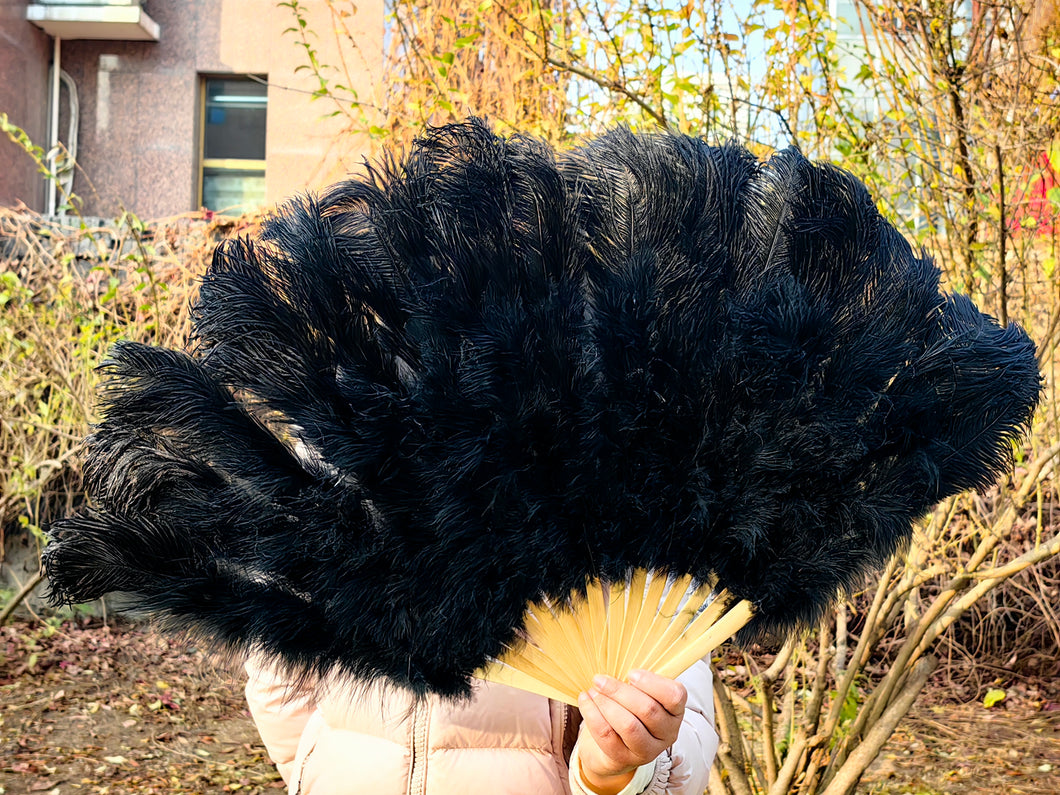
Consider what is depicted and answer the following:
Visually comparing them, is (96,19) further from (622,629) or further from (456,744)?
(622,629)

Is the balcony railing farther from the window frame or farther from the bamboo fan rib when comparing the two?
the bamboo fan rib

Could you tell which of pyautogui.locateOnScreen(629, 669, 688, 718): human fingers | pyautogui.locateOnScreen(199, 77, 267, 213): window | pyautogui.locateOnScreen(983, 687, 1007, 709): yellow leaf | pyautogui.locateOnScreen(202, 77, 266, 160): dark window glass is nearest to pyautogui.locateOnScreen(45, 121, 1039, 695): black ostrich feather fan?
pyautogui.locateOnScreen(629, 669, 688, 718): human fingers

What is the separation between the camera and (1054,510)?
204 inches

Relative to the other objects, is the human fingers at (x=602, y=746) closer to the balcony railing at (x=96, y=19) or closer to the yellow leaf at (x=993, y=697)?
the yellow leaf at (x=993, y=697)

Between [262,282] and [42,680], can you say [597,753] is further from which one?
[42,680]

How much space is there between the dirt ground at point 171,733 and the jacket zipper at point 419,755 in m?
2.58

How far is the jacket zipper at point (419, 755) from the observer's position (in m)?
1.72

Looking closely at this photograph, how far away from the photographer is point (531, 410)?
1.17 meters

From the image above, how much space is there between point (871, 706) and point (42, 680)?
184 inches

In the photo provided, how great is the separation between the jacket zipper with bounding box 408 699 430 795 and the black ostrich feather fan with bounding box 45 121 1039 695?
49 centimetres

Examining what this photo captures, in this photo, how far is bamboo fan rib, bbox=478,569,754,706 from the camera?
1232mm

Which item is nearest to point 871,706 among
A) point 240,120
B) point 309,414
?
point 309,414

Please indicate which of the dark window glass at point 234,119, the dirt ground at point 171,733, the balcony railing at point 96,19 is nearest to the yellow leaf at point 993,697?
the dirt ground at point 171,733

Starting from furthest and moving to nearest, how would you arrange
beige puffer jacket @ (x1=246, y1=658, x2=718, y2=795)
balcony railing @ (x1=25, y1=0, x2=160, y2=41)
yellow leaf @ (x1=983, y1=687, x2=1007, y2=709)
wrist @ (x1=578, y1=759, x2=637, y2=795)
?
balcony railing @ (x1=25, y1=0, x2=160, y2=41) → yellow leaf @ (x1=983, y1=687, x2=1007, y2=709) → beige puffer jacket @ (x1=246, y1=658, x2=718, y2=795) → wrist @ (x1=578, y1=759, x2=637, y2=795)
